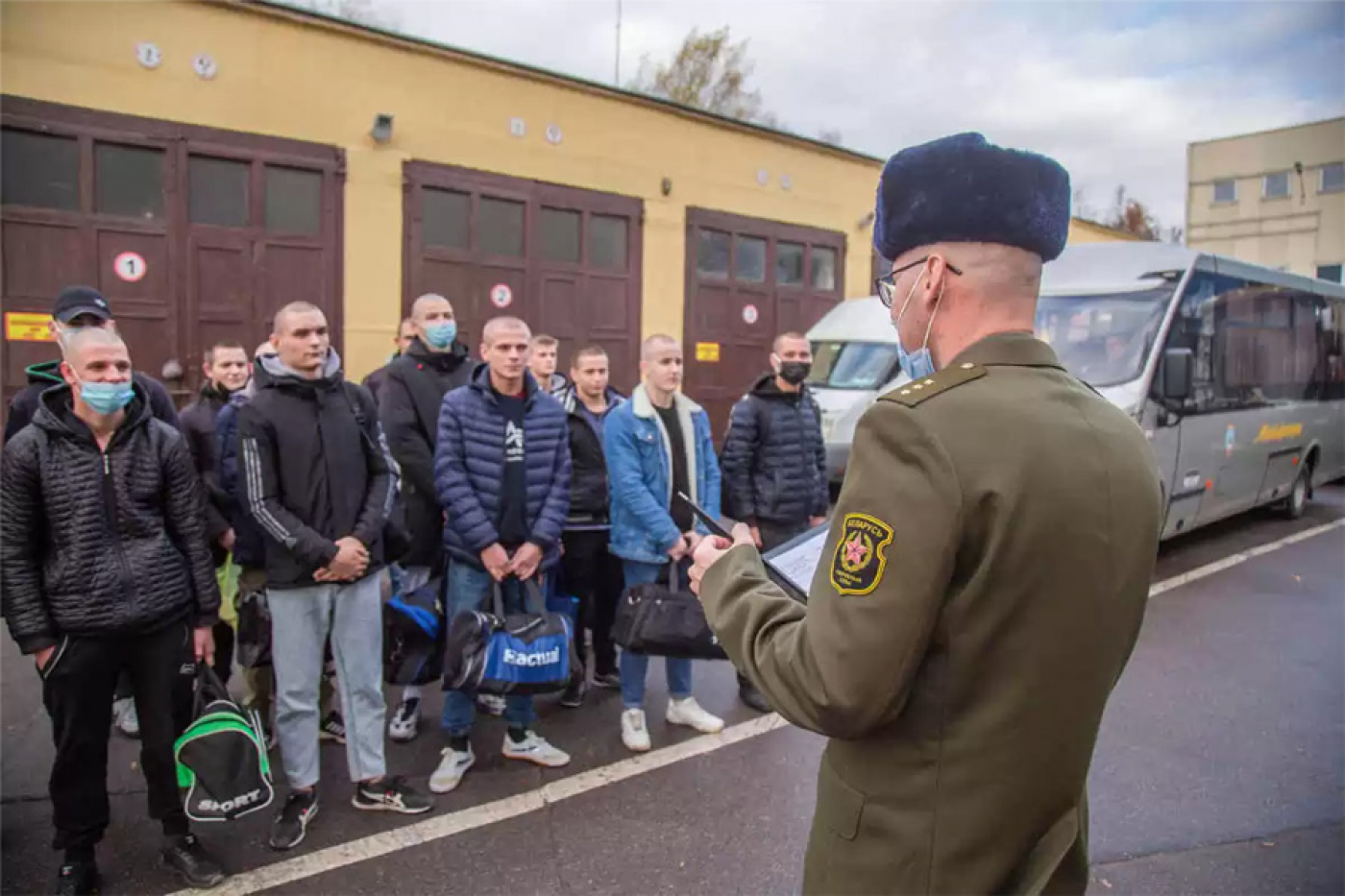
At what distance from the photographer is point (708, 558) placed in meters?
1.75

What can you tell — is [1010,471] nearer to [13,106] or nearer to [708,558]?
[708,558]

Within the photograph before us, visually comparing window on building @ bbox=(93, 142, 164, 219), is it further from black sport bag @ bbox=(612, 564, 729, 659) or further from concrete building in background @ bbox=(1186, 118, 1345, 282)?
concrete building in background @ bbox=(1186, 118, 1345, 282)

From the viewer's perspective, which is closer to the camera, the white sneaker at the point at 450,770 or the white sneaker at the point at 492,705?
the white sneaker at the point at 450,770

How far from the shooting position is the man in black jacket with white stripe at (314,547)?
375cm

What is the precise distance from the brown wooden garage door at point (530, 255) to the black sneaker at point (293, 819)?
27.8 feet

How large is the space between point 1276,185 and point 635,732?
43048mm

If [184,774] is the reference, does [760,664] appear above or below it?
above

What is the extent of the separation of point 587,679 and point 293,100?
8.23 meters

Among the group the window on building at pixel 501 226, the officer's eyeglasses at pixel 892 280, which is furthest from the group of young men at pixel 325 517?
the window on building at pixel 501 226

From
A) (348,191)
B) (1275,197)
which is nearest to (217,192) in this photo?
(348,191)

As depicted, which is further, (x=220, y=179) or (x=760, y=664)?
(x=220, y=179)

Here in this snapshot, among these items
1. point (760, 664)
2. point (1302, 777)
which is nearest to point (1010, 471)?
point (760, 664)

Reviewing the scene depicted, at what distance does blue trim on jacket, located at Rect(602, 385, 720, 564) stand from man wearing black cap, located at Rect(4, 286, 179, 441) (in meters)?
2.10

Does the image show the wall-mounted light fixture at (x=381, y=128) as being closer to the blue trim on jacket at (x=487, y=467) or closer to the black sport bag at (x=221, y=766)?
the blue trim on jacket at (x=487, y=467)
